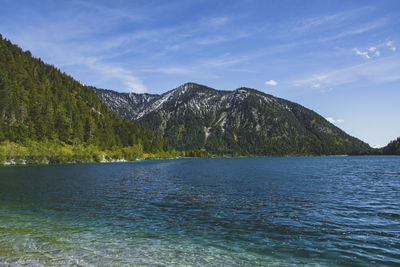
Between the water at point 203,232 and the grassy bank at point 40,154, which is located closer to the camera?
the water at point 203,232

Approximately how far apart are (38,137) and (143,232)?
177m

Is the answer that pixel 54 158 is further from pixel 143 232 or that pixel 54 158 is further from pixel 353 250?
pixel 353 250

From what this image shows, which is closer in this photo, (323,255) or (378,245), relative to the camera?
(323,255)

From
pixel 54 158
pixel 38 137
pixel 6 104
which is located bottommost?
pixel 54 158

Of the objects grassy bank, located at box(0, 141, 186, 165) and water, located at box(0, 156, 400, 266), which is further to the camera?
grassy bank, located at box(0, 141, 186, 165)

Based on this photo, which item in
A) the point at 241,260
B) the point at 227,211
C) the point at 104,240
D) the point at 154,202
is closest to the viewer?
the point at 241,260

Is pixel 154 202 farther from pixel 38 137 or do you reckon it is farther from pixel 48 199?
pixel 38 137

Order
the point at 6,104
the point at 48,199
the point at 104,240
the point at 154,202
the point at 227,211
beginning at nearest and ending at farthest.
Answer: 1. the point at 104,240
2. the point at 227,211
3. the point at 154,202
4. the point at 48,199
5. the point at 6,104

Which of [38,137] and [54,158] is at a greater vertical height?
[38,137]

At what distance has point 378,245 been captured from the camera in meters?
15.1

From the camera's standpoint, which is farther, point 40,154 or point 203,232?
point 40,154

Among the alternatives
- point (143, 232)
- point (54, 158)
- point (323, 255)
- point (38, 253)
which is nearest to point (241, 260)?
point (323, 255)

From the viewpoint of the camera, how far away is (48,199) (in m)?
32.0

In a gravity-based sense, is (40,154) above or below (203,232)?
above
